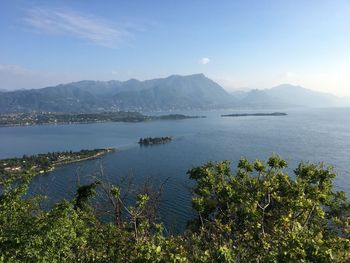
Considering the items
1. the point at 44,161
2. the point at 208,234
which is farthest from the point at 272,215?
the point at 44,161

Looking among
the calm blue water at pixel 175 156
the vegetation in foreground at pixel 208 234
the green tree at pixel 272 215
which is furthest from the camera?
the calm blue water at pixel 175 156

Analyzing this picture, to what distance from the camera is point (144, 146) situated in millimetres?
100812

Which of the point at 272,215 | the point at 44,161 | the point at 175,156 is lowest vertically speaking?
the point at 44,161

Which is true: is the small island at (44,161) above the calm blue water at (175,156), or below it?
below

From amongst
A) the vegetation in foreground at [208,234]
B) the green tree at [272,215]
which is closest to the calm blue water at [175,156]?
the green tree at [272,215]

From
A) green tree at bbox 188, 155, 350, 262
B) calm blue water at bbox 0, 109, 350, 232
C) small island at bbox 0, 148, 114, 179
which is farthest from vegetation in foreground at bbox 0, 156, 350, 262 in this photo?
small island at bbox 0, 148, 114, 179

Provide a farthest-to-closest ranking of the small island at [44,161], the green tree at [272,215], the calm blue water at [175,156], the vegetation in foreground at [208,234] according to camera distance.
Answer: the small island at [44,161], the calm blue water at [175,156], the vegetation in foreground at [208,234], the green tree at [272,215]

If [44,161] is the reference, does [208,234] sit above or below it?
above

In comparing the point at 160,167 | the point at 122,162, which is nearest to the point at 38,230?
the point at 160,167

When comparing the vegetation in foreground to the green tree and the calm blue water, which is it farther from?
the calm blue water

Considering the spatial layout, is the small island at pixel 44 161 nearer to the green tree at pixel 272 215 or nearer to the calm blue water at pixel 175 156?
the calm blue water at pixel 175 156

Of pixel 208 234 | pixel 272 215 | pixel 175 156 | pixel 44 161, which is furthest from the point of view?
pixel 175 156

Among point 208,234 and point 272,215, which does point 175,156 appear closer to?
point 272,215

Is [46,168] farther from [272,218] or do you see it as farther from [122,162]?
[272,218]
